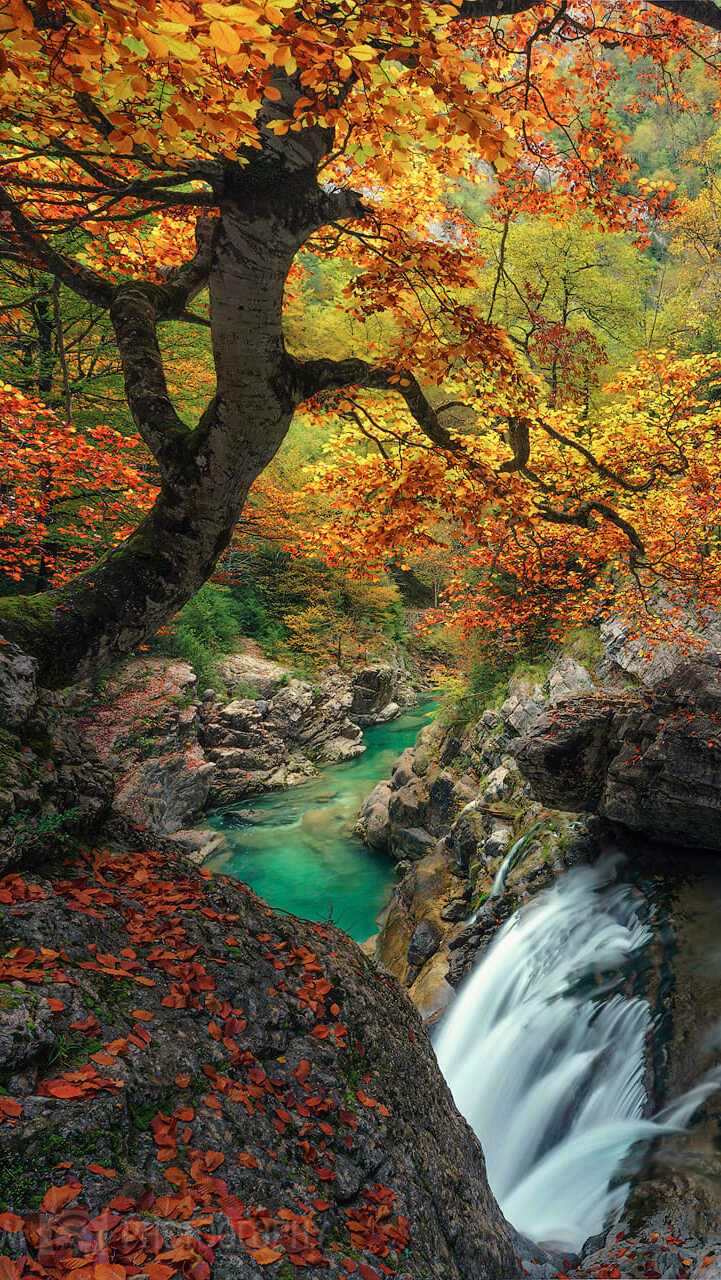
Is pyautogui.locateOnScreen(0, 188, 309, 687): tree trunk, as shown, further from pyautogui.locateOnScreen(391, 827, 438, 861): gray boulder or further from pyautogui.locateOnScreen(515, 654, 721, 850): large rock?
pyautogui.locateOnScreen(391, 827, 438, 861): gray boulder

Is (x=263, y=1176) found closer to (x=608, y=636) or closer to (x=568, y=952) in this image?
(x=568, y=952)

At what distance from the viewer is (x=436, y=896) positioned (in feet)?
32.0

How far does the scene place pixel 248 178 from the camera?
Result: 2.83 meters

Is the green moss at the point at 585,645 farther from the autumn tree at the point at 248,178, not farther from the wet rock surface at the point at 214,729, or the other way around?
the wet rock surface at the point at 214,729

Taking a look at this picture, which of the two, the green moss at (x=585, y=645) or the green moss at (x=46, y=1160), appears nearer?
the green moss at (x=46, y=1160)

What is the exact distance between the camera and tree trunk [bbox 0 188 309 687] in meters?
3.28

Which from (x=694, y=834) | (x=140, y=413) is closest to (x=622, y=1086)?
(x=694, y=834)

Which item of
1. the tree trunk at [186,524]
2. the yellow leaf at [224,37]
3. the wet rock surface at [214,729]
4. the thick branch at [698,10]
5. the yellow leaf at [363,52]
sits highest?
the thick branch at [698,10]

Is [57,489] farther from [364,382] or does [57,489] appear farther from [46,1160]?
[46,1160]

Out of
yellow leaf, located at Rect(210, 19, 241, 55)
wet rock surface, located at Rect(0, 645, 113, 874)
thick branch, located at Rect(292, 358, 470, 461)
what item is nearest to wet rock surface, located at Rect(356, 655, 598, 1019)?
→ wet rock surface, located at Rect(0, 645, 113, 874)

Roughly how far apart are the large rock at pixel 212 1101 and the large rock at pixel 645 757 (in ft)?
15.3

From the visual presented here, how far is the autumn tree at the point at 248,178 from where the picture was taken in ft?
6.86

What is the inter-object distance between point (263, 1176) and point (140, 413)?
3.99 m

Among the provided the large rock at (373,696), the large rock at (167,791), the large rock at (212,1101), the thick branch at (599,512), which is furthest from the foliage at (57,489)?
the large rock at (373,696)
